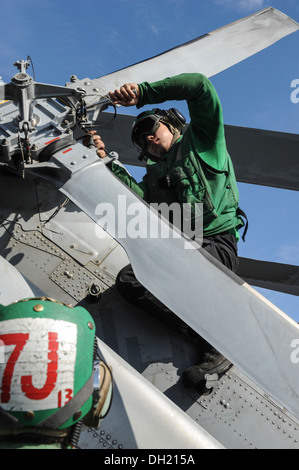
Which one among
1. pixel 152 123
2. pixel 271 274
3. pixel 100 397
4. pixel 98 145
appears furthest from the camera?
pixel 271 274

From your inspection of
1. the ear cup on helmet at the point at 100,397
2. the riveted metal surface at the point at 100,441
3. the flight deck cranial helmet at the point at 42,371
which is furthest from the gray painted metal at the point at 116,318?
the flight deck cranial helmet at the point at 42,371

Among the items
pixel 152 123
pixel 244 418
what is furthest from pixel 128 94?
pixel 244 418

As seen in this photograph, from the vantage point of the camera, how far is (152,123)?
153 inches

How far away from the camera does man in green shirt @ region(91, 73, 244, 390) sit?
3264 millimetres

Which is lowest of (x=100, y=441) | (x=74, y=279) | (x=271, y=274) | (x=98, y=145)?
(x=271, y=274)

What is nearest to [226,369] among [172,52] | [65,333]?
[65,333]

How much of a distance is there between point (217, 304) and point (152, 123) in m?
1.88

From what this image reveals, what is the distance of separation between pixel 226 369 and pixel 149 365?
52 cm

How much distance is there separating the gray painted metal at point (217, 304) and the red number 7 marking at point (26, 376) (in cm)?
73

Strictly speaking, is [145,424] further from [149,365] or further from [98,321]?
[98,321]

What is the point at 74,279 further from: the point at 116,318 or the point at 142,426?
the point at 142,426

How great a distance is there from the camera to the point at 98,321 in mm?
3607

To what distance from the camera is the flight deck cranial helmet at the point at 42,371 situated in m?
1.88

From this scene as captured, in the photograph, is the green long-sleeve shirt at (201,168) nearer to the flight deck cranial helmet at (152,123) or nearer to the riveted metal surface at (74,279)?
the flight deck cranial helmet at (152,123)
